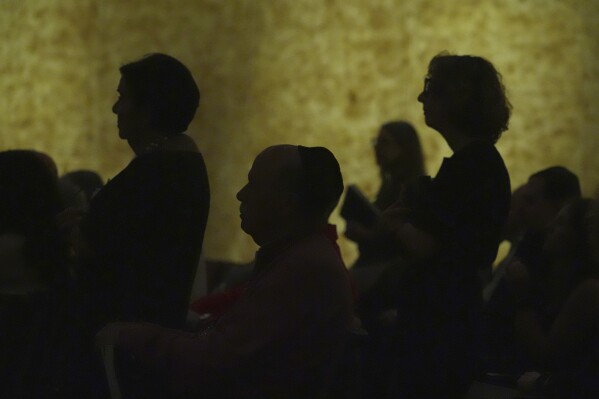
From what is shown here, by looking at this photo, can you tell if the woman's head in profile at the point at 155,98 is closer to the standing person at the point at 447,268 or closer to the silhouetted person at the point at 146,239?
the silhouetted person at the point at 146,239

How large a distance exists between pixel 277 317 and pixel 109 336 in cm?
34

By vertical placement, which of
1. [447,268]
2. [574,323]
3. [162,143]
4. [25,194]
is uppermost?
[162,143]

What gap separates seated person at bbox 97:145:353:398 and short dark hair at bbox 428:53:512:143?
61 cm

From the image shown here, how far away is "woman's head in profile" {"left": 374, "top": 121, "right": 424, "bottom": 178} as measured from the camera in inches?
202

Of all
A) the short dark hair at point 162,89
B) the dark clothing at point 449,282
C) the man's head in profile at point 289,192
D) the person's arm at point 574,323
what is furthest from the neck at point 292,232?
the person's arm at point 574,323

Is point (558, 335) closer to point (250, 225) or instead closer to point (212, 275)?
point (250, 225)

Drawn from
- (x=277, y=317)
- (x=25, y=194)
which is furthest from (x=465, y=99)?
(x=25, y=194)

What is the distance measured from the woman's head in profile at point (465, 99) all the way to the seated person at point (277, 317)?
596mm

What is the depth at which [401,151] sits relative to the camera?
5125 millimetres

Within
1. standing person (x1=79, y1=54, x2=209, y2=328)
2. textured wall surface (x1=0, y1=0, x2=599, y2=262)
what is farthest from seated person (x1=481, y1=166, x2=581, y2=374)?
textured wall surface (x1=0, y1=0, x2=599, y2=262)

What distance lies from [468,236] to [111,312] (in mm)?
862

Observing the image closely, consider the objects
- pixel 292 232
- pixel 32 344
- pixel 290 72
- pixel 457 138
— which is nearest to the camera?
pixel 292 232

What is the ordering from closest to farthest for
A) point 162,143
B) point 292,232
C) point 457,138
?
point 292,232 < point 457,138 < point 162,143

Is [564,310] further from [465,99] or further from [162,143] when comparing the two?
[162,143]
